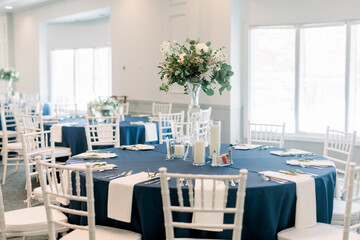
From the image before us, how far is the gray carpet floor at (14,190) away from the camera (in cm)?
475

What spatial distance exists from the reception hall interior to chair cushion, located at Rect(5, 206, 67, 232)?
1cm

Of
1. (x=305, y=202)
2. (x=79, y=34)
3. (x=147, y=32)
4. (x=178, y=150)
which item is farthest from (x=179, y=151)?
(x=79, y=34)

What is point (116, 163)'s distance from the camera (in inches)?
122

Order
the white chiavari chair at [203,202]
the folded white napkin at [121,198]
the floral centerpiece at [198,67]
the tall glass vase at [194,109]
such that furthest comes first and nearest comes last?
1. the tall glass vase at [194,109]
2. the floral centerpiece at [198,67]
3. the folded white napkin at [121,198]
4. the white chiavari chair at [203,202]

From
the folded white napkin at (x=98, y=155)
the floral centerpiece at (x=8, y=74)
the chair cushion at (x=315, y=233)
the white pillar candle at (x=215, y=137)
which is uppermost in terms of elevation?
the floral centerpiece at (x=8, y=74)

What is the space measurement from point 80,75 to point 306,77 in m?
7.25

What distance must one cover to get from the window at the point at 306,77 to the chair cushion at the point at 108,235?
509cm

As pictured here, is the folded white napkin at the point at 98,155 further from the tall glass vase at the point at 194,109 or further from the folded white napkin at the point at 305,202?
the folded white napkin at the point at 305,202

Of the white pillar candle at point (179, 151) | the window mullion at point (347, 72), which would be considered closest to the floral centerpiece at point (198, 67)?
the white pillar candle at point (179, 151)

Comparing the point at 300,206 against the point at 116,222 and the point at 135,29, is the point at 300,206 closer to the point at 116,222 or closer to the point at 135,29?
the point at 116,222

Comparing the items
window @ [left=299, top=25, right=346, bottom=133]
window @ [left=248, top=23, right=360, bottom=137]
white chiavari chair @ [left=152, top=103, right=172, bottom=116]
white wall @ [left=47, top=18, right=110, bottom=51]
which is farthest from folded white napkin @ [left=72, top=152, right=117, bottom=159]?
white wall @ [left=47, top=18, right=110, bottom=51]

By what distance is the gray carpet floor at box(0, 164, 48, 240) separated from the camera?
15.6 feet

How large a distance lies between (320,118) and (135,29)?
13.7 ft

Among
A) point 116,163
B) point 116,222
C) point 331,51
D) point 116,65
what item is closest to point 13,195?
point 116,163
